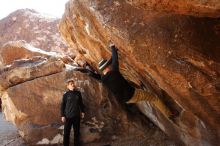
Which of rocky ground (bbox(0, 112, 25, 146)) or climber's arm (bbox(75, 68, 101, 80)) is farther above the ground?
climber's arm (bbox(75, 68, 101, 80))

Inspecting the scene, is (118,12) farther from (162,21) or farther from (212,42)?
(212,42)

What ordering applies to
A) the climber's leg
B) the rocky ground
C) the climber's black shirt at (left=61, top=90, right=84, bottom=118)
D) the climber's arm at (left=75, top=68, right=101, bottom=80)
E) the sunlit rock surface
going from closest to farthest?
the climber's leg, the climber's black shirt at (left=61, top=90, right=84, bottom=118), the sunlit rock surface, the climber's arm at (left=75, top=68, right=101, bottom=80), the rocky ground

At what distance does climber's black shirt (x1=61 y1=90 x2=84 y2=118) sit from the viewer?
8.34m

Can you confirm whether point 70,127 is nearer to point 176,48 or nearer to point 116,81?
point 116,81

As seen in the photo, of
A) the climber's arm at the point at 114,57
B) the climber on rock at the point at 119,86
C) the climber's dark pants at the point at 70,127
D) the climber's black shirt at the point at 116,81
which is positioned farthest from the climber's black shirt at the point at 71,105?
the climber's arm at the point at 114,57

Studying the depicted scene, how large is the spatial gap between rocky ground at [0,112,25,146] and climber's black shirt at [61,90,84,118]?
242 centimetres

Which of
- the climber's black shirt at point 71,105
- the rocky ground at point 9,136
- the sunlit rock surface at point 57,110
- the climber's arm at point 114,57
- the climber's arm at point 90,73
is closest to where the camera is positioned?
the climber's arm at point 114,57

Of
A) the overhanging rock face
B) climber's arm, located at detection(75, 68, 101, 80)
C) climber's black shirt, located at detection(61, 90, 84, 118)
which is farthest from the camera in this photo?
climber's arm, located at detection(75, 68, 101, 80)

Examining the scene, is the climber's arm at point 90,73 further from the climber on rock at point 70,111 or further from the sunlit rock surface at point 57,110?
the climber on rock at point 70,111

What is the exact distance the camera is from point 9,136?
11.6 meters

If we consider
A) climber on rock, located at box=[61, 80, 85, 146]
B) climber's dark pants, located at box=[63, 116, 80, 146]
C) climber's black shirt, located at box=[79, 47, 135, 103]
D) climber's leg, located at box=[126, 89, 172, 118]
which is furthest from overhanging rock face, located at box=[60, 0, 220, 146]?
climber's dark pants, located at box=[63, 116, 80, 146]

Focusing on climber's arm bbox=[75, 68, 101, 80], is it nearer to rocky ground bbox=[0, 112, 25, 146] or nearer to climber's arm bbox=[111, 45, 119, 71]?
rocky ground bbox=[0, 112, 25, 146]

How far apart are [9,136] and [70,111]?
440 cm

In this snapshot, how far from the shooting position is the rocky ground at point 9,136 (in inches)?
408
